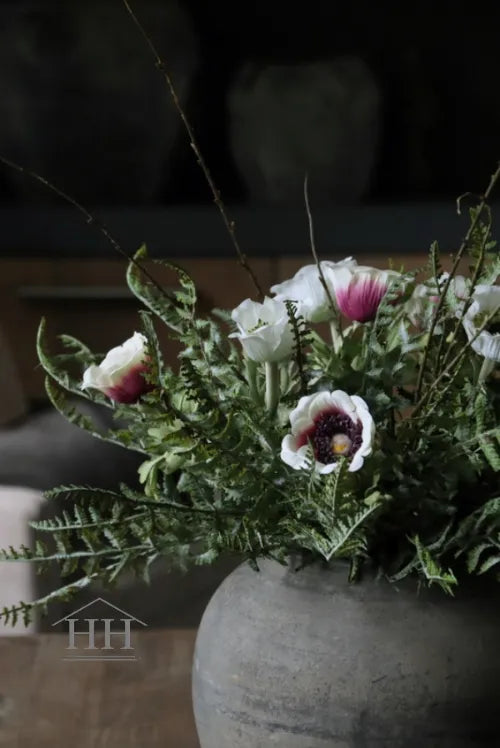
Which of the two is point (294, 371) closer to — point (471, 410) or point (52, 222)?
point (471, 410)

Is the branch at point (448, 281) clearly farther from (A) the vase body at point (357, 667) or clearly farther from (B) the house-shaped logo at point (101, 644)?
(B) the house-shaped logo at point (101, 644)

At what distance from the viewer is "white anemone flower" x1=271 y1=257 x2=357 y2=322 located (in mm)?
654

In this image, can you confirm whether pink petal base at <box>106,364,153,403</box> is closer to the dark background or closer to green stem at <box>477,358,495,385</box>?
green stem at <box>477,358,495,385</box>

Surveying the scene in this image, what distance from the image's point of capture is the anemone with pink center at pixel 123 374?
637mm

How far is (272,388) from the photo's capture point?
2.05ft

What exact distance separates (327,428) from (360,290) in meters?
0.09

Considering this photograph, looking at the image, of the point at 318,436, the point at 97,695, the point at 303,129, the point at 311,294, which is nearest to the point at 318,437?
the point at 318,436

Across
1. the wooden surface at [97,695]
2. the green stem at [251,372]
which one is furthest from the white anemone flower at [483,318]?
the wooden surface at [97,695]

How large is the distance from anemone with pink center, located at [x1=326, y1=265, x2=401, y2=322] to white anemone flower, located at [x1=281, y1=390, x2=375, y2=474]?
68 mm

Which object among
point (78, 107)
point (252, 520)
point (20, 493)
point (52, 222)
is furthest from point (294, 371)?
point (78, 107)

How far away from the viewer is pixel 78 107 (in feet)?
8.43

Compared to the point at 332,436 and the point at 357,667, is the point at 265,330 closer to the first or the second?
the point at 332,436

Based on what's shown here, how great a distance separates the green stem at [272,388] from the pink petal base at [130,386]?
0.22 feet

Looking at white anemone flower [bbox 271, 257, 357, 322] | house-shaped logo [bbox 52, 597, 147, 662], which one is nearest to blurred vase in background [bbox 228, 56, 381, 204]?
house-shaped logo [bbox 52, 597, 147, 662]
